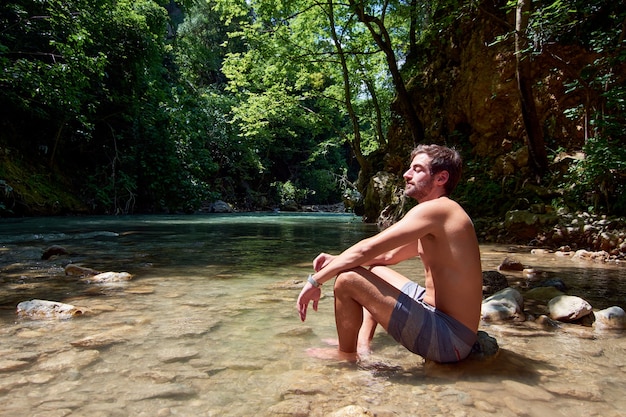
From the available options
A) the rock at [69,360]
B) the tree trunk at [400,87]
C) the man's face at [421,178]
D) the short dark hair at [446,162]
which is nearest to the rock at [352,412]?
the man's face at [421,178]

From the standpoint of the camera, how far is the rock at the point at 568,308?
3.19 metres

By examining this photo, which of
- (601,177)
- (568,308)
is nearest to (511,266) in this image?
(568,308)

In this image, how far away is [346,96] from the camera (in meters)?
16.0

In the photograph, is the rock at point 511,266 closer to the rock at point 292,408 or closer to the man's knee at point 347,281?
the man's knee at point 347,281

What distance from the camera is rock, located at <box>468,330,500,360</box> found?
236 centimetres

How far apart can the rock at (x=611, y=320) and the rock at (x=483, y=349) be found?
120cm

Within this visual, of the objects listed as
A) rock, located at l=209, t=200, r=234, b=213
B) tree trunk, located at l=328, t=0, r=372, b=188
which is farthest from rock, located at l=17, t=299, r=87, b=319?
rock, located at l=209, t=200, r=234, b=213

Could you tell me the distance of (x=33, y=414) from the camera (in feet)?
5.49

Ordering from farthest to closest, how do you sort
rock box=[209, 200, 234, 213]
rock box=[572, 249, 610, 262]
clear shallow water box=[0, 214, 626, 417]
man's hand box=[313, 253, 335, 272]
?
rock box=[209, 200, 234, 213] → rock box=[572, 249, 610, 262] → man's hand box=[313, 253, 335, 272] → clear shallow water box=[0, 214, 626, 417]

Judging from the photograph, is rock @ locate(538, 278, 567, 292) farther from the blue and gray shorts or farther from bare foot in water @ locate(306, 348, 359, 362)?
bare foot in water @ locate(306, 348, 359, 362)

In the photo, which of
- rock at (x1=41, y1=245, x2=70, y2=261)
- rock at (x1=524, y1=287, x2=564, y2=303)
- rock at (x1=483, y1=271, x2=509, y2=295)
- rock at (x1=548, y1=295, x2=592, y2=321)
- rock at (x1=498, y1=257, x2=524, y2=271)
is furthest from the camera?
rock at (x1=41, y1=245, x2=70, y2=261)

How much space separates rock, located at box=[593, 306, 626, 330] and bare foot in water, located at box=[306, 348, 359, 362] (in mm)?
1941

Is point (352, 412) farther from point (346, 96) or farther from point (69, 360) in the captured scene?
point (346, 96)

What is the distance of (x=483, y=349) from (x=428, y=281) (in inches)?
19.0
